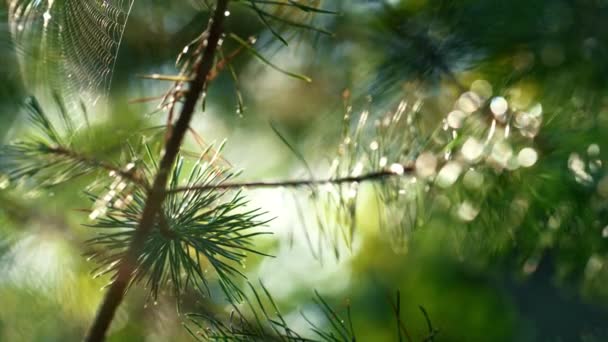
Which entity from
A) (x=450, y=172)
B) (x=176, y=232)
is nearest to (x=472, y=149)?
(x=450, y=172)

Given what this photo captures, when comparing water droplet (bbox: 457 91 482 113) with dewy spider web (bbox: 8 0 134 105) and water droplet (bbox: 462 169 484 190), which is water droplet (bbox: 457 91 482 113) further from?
dewy spider web (bbox: 8 0 134 105)

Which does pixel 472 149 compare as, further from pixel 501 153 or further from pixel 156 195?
pixel 156 195

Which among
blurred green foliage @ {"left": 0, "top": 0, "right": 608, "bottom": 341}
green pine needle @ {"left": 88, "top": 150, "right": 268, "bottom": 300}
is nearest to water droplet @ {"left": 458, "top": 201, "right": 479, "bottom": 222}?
blurred green foliage @ {"left": 0, "top": 0, "right": 608, "bottom": 341}

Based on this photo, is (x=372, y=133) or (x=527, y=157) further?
(x=372, y=133)

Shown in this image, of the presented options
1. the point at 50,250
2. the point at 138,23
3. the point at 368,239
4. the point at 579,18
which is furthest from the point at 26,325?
the point at 368,239

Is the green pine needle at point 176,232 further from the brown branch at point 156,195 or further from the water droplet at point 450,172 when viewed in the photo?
the water droplet at point 450,172

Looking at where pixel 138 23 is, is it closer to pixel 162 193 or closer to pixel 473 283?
pixel 162 193

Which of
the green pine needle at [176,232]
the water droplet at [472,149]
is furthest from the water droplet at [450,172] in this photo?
the green pine needle at [176,232]
